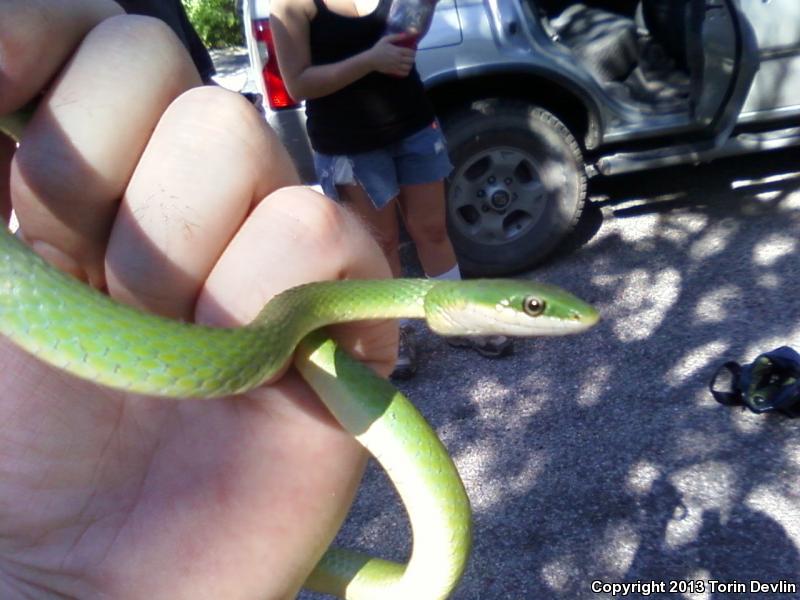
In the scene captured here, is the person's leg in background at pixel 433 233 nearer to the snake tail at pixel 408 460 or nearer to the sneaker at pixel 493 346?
the sneaker at pixel 493 346

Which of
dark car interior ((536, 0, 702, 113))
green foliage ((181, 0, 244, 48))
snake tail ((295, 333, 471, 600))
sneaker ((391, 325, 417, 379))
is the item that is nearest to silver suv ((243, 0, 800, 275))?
dark car interior ((536, 0, 702, 113))

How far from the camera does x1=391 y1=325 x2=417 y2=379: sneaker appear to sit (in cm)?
409

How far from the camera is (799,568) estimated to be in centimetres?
273

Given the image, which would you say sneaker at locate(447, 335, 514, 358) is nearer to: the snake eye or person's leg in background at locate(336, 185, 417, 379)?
person's leg in background at locate(336, 185, 417, 379)

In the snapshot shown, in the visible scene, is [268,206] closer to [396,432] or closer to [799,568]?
[396,432]

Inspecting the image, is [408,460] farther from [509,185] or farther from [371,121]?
[509,185]

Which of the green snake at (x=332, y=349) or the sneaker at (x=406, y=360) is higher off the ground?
the green snake at (x=332, y=349)

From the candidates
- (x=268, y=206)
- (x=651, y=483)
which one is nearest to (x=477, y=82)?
(x=651, y=483)

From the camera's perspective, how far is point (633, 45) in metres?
5.83

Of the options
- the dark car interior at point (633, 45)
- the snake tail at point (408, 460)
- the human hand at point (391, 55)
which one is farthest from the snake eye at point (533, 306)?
the dark car interior at point (633, 45)

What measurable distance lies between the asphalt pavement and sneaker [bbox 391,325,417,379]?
0.06m

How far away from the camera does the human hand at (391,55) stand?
11.9 ft

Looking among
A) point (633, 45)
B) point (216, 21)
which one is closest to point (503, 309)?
point (633, 45)

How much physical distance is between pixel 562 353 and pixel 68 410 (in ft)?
9.69
